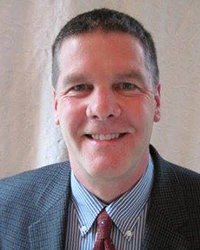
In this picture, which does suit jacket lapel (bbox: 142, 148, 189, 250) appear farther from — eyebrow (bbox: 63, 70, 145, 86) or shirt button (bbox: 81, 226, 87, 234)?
eyebrow (bbox: 63, 70, 145, 86)

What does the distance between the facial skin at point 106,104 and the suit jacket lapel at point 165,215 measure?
102 millimetres

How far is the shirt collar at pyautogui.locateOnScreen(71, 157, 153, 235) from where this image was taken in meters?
0.99

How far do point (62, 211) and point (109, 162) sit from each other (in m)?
0.22

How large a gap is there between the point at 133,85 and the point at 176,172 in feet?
1.01

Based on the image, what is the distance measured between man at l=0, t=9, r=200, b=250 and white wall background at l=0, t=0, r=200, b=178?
0.27 m

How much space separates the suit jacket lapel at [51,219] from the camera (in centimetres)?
101

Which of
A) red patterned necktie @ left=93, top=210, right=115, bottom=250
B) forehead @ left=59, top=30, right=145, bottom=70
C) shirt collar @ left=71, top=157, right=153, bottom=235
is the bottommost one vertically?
red patterned necktie @ left=93, top=210, right=115, bottom=250

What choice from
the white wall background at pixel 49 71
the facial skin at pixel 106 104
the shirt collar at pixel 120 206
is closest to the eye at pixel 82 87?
the facial skin at pixel 106 104

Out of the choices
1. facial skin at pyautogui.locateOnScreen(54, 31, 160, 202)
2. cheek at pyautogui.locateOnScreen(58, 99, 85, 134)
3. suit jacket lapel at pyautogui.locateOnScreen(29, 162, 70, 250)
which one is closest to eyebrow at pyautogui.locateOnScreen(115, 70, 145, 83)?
facial skin at pyautogui.locateOnScreen(54, 31, 160, 202)

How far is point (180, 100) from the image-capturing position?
135 cm

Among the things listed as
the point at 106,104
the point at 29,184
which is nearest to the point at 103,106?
the point at 106,104

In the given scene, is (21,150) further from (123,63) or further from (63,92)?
(123,63)

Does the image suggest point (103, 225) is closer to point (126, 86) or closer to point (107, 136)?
point (107, 136)

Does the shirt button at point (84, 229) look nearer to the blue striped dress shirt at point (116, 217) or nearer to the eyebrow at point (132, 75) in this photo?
the blue striped dress shirt at point (116, 217)
